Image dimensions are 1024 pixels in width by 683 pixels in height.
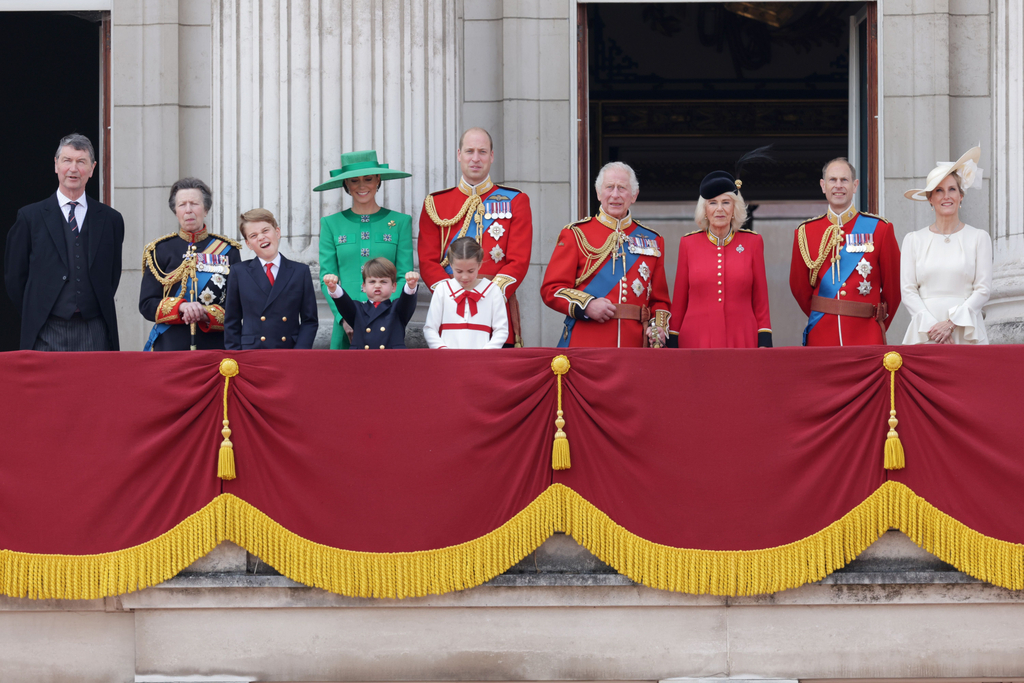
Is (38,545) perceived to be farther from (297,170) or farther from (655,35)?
(655,35)

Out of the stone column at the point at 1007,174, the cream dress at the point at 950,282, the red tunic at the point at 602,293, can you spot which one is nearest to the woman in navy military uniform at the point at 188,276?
the red tunic at the point at 602,293

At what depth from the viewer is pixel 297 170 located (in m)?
7.33

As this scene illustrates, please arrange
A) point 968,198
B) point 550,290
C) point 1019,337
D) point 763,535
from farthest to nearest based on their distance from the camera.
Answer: point 968,198
point 1019,337
point 550,290
point 763,535

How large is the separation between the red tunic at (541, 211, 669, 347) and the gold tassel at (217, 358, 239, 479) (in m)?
1.77

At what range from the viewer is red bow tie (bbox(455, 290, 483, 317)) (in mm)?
5852

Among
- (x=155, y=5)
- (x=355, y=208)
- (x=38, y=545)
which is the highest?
(x=155, y=5)

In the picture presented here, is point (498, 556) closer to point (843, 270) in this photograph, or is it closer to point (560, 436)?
point (560, 436)

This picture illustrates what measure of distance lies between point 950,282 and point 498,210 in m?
2.34

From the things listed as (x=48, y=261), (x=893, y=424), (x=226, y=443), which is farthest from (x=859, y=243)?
(x=48, y=261)

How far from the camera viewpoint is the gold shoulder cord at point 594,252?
6.32 meters

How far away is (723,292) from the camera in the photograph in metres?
6.21

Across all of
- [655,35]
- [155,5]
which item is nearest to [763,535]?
[155,5]

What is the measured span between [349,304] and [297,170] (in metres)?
1.81

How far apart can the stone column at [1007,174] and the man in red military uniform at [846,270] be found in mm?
1193
